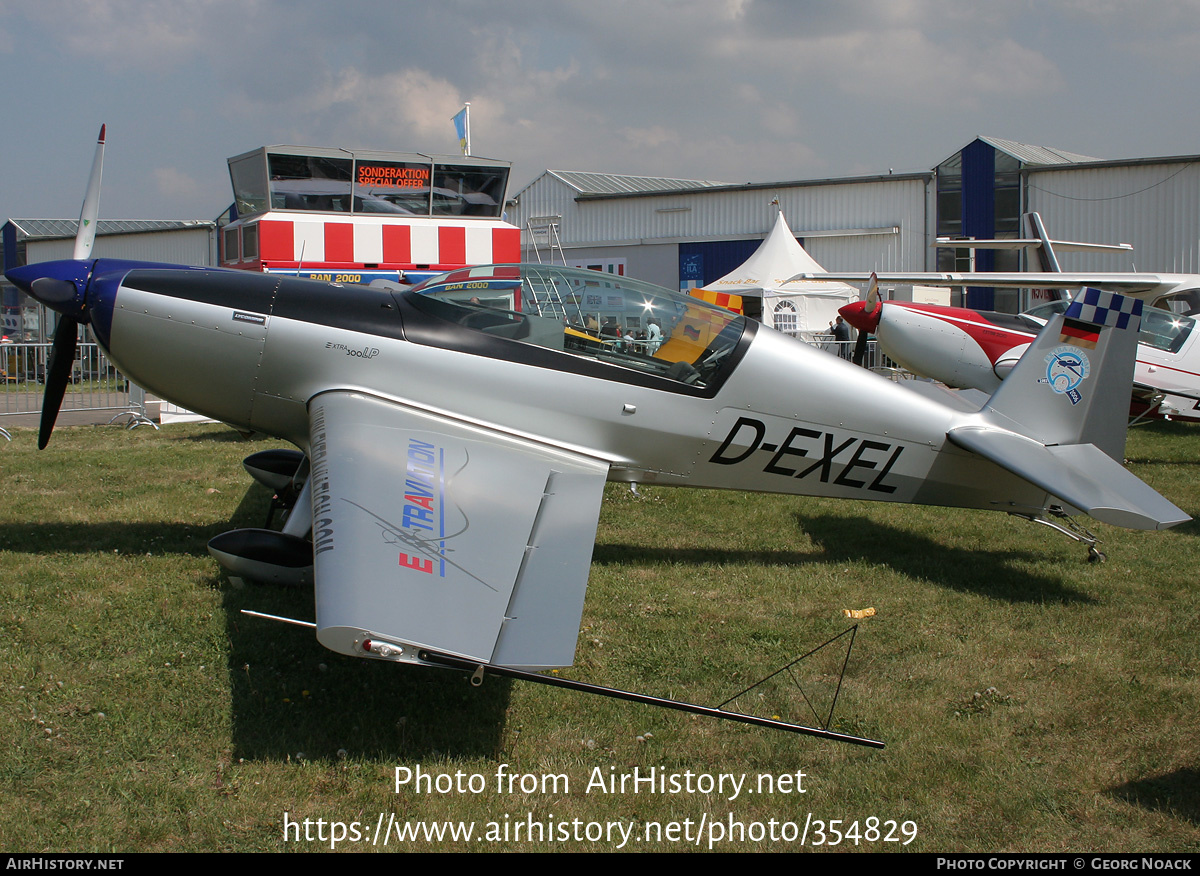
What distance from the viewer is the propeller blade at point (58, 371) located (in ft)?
21.3

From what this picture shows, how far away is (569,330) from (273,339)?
1901 millimetres

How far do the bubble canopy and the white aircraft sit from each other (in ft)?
0.05

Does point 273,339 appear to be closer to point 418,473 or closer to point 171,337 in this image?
point 171,337

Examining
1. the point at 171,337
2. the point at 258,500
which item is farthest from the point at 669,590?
the point at 258,500

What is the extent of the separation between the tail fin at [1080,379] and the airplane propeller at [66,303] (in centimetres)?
642

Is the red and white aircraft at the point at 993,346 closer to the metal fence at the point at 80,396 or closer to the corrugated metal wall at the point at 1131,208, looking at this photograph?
the metal fence at the point at 80,396

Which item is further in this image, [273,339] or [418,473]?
[273,339]

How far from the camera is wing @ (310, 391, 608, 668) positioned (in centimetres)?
337

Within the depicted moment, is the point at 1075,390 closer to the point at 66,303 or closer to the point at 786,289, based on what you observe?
the point at 66,303

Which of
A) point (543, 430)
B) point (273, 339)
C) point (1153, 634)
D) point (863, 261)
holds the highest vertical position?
point (863, 261)

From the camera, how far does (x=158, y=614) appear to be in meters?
5.12

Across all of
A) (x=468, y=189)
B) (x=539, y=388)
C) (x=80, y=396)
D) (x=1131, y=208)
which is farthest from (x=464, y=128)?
(x=1131, y=208)

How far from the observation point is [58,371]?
664 centimetres
